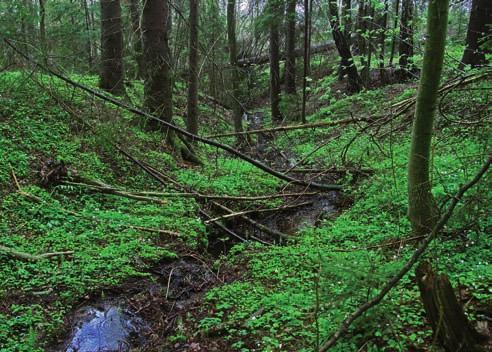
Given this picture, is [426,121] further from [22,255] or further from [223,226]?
[22,255]

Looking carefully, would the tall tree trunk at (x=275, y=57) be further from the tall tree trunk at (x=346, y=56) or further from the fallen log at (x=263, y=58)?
the fallen log at (x=263, y=58)

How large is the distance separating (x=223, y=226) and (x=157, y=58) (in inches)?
204

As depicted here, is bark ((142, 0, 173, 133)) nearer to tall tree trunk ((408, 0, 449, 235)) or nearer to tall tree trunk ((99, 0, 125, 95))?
tall tree trunk ((99, 0, 125, 95))

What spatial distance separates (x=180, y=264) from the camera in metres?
5.70

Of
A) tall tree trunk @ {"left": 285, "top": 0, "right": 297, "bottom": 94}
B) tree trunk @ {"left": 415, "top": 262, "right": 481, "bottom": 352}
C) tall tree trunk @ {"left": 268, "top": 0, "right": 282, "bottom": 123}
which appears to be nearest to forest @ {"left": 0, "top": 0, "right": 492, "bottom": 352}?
tree trunk @ {"left": 415, "top": 262, "right": 481, "bottom": 352}

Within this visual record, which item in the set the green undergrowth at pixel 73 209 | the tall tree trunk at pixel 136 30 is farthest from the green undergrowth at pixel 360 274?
the tall tree trunk at pixel 136 30

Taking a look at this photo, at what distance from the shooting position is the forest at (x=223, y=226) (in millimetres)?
3301

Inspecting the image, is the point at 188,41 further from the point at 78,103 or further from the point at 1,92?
the point at 1,92

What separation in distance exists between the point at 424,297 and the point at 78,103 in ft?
30.1

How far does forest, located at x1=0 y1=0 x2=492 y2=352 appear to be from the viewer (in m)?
3.30

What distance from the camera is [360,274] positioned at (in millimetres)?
2803

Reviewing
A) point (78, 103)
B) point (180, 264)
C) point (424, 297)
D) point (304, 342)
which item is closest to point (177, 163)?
point (78, 103)

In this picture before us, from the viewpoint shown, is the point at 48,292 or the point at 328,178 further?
the point at 328,178

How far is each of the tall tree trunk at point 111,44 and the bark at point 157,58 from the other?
140 centimetres
